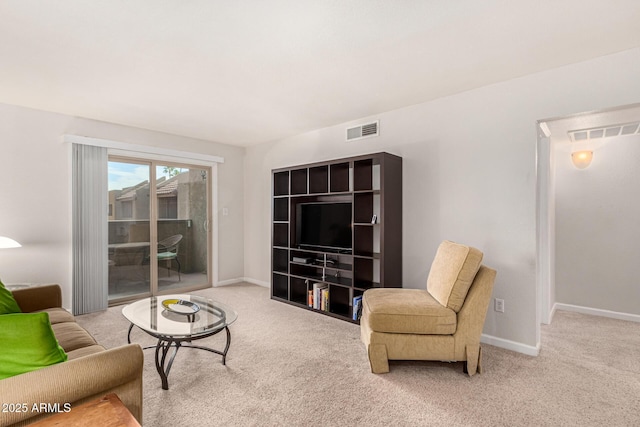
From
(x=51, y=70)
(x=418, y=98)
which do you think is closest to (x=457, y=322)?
(x=418, y=98)

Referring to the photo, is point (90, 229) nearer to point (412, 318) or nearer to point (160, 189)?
point (160, 189)

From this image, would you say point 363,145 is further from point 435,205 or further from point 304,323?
point 304,323

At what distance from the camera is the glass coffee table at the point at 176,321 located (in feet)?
7.10

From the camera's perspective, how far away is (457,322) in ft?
7.71

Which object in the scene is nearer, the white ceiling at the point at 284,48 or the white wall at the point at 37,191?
the white ceiling at the point at 284,48

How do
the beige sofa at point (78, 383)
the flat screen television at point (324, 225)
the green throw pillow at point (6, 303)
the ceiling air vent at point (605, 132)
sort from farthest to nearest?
the flat screen television at point (324, 225) < the ceiling air vent at point (605, 132) < the green throw pillow at point (6, 303) < the beige sofa at point (78, 383)

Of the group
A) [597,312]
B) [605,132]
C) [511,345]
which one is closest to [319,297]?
[511,345]

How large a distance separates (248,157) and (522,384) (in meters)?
4.76

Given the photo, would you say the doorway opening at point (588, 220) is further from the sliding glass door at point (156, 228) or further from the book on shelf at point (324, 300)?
the sliding glass door at point (156, 228)

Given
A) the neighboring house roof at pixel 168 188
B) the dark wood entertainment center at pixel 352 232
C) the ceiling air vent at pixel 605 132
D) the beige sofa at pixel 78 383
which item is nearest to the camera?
the beige sofa at pixel 78 383

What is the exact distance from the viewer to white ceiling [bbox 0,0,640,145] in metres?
1.87

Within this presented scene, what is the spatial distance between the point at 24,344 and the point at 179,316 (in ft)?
4.61

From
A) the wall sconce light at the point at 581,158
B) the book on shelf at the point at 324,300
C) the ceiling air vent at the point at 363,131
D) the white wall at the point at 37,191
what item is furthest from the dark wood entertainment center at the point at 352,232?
the white wall at the point at 37,191

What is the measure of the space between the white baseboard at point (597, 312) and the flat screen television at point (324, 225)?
2.79 metres
